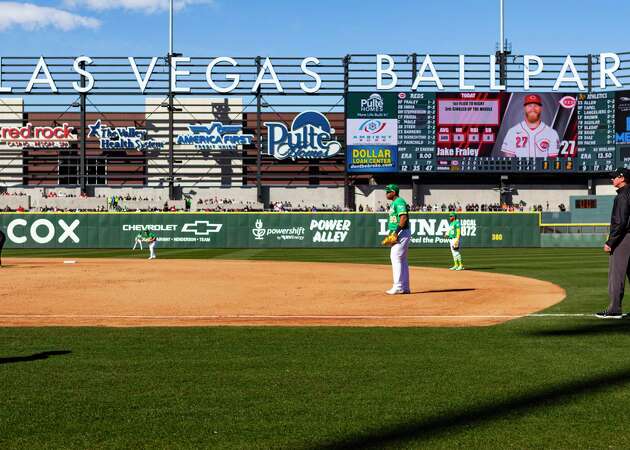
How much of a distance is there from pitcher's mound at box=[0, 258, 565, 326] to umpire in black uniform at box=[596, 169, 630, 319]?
1291mm

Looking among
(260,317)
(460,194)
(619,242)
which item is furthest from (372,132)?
(619,242)

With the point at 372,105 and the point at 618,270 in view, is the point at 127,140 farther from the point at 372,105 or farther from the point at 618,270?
the point at 618,270

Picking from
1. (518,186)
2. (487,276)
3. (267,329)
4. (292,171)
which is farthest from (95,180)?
(267,329)

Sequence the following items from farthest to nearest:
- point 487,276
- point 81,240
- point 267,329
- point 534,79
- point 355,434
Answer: point 534,79
point 81,240
point 487,276
point 267,329
point 355,434

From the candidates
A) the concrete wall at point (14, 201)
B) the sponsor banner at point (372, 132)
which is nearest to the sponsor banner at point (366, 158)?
the sponsor banner at point (372, 132)

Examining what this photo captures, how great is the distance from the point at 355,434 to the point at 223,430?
2.54 feet

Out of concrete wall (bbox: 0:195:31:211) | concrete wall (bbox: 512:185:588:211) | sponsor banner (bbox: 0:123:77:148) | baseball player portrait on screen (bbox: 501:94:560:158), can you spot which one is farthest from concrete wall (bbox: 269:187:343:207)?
concrete wall (bbox: 0:195:31:211)

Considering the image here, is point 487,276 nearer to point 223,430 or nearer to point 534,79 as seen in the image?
point 223,430

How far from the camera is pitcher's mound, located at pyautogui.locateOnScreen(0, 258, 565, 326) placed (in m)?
9.74

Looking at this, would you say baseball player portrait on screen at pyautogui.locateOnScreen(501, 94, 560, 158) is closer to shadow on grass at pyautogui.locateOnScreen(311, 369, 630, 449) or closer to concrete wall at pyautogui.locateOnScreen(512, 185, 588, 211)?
concrete wall at pyautogui.locateOnScreen(512, 185, 588, 211)

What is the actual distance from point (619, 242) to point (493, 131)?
4137 cm

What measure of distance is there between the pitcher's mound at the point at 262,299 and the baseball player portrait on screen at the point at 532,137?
1275 inches

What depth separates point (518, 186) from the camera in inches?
2132

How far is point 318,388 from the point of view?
531 cm
